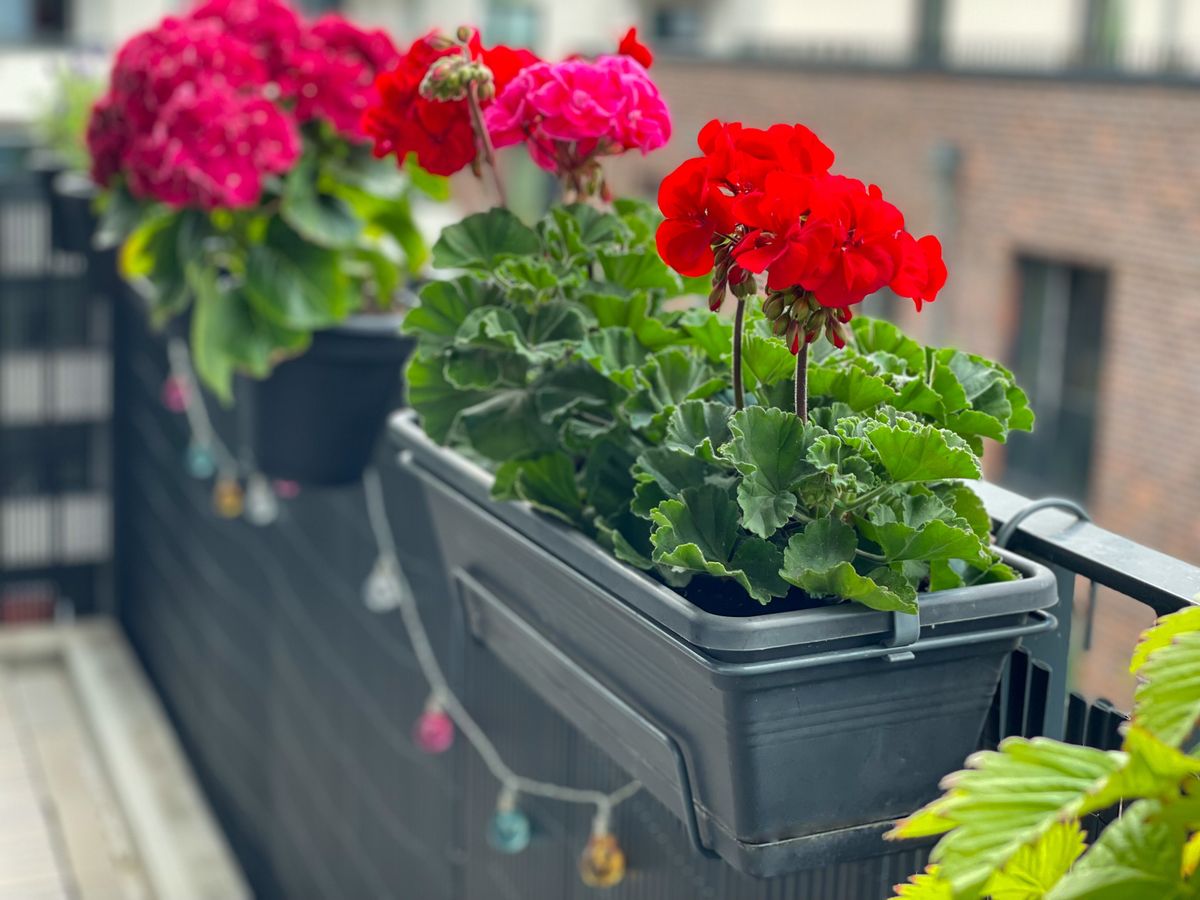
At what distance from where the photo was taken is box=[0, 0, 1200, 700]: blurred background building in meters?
9.07

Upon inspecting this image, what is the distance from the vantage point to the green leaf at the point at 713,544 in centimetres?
83

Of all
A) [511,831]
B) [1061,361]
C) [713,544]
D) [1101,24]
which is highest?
[1101,24]

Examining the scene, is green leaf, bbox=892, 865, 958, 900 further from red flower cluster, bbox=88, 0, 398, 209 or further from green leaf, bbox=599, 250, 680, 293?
red flower cluster, bbox=88, 0, 398, 209

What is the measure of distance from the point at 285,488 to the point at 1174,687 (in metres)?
1.69

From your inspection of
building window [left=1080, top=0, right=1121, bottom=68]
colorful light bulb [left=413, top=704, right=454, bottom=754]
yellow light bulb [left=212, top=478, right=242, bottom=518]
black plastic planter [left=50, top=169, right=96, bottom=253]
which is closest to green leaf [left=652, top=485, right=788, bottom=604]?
colorful light bulb [left=413, top=704, right=454, bottom=754]

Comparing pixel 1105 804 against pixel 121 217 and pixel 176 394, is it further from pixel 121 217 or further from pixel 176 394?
pixel 176 394

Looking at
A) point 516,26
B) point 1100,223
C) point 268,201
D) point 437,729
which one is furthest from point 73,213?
point 516,26

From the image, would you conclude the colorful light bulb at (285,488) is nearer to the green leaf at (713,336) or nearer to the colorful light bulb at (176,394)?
the colorful light bulb at (176,394)

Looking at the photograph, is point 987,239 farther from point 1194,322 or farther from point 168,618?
point 168,618

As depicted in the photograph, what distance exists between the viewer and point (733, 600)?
0.92 meters

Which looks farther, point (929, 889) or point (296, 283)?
point (296, 283)

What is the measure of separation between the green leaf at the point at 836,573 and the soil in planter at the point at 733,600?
0.04 metres

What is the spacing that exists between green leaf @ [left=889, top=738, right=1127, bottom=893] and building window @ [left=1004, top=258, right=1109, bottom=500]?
9757 millimetres

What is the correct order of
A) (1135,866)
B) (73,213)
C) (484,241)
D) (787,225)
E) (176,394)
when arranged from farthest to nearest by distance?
(176,394) < (73,213) < (484,241) < (787,225) < (1135,866)
